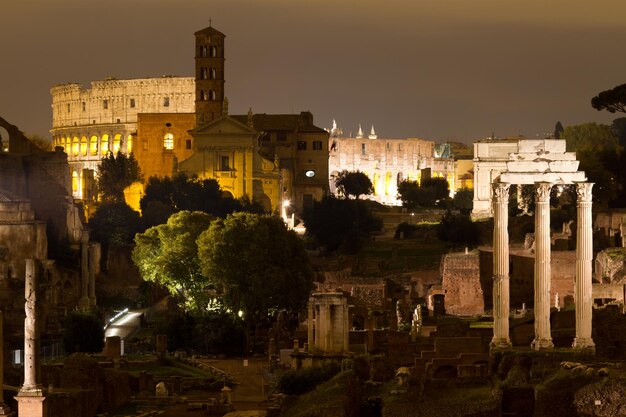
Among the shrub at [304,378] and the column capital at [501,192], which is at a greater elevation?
the column capital at [501,192]

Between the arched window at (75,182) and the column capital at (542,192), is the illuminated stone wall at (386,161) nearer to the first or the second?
the arched window at (75,182)

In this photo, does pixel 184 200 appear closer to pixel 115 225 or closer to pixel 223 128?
pixel 115 225

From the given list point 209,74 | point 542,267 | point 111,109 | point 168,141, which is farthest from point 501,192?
point 111,109

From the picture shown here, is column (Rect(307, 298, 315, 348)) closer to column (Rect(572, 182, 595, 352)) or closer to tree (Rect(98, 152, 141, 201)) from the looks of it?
column (Rect(572, 182, 595, 352))

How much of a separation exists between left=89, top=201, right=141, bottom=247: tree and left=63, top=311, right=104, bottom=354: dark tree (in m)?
15.7

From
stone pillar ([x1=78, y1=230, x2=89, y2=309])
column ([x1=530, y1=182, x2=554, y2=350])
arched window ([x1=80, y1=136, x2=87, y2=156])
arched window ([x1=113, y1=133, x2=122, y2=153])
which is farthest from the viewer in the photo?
arched window ([x1=80, y1=136, x2=87, y2=156])

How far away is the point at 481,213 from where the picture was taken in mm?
72812

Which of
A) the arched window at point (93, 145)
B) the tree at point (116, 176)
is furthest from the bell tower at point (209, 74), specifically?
the arched window at point (93, 145)

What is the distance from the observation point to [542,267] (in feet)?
119

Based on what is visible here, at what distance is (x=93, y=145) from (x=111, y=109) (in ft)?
8.17

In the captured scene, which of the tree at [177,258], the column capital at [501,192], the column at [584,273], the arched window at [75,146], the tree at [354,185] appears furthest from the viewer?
the arched window at [75,146]

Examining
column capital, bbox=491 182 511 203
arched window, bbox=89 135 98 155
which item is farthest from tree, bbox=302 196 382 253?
column capital, bbox=491 182 511 203

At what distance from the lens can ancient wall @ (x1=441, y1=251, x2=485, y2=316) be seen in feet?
183

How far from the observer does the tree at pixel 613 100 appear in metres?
54.6
